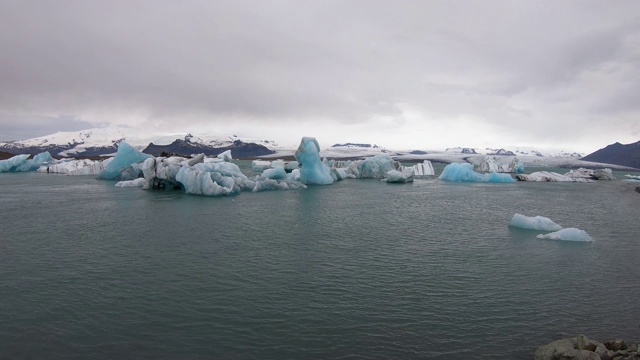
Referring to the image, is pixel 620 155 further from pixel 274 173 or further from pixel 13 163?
pixel 13 163

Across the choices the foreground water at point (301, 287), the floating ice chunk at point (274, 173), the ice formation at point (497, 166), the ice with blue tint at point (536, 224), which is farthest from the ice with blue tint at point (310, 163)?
the ice formation at point (497, 166)

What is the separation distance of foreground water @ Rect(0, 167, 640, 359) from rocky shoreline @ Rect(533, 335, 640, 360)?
0.40 metres

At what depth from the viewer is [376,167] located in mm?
41062

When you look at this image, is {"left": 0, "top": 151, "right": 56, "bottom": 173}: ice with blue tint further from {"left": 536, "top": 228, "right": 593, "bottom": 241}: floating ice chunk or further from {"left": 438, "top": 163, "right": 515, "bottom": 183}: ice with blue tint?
{"left": 536, "top": 228, "right": 593, "bottom": 241}: floating ice chunk

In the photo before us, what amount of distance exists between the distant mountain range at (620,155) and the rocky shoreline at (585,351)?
5648 inches

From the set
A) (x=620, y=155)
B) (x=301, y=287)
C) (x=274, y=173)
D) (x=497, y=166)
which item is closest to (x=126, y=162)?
(x=274, y=173)

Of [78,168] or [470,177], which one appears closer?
[470,177]

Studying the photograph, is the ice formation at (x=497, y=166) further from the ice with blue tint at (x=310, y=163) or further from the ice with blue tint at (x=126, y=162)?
the ice with blue tint at (x=126, y=162)

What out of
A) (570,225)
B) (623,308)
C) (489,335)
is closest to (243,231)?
(489,335)

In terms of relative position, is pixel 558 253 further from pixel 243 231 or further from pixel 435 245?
pixel 243 231

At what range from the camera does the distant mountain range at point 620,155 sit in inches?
4973

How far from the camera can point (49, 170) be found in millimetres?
41781

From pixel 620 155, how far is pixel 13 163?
162491 millimetres

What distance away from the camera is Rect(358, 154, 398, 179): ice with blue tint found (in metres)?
40.8
